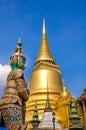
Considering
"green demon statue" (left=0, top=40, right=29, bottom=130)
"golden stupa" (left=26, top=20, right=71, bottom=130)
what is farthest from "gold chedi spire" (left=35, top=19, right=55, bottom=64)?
"green demon statue" (left=0, top=40, right=29, bottom=130)

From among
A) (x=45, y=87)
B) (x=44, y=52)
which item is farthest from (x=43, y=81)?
(x=44, y=52)

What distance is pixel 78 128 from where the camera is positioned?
832 inches

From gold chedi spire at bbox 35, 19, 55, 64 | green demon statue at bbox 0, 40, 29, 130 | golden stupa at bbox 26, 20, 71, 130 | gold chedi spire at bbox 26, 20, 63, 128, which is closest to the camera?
green demon statue at bbox 0, 40, 29, 130

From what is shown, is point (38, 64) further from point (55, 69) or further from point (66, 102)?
point (66, 102)

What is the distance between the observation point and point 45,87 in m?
32.7

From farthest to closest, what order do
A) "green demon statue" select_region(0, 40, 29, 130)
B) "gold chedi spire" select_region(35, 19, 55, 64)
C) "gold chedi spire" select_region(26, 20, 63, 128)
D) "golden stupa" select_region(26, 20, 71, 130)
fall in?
1. "gold chedi spire" select_region(35, 19, 55, 64)
2. "gold chedi spire" select_region(26, 20, 63, 128)
3. "golden stupa" select_region(26, 20, 71, 130)
4. "green demon statue" select_region(0, 40, 29, 130)

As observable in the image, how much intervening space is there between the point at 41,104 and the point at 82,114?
522 cm

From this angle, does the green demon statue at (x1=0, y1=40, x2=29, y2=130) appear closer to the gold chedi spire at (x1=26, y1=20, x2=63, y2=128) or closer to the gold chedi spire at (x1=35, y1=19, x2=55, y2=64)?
the gold chedi spire at (x1=26, y1=20, x2=63, y2=128)

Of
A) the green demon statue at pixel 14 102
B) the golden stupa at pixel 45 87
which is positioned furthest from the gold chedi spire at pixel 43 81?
the green demon statue at pixel 14 102

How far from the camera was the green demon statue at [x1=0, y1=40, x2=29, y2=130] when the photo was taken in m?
12.4

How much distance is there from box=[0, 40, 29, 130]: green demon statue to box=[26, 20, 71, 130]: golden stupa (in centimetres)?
1631

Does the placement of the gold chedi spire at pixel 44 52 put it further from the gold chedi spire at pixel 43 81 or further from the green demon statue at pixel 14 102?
the green demon statue at pixel 14 102

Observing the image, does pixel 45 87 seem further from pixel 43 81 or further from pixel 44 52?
pixel 44 52

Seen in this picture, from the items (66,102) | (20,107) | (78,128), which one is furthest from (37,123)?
(20,107)
